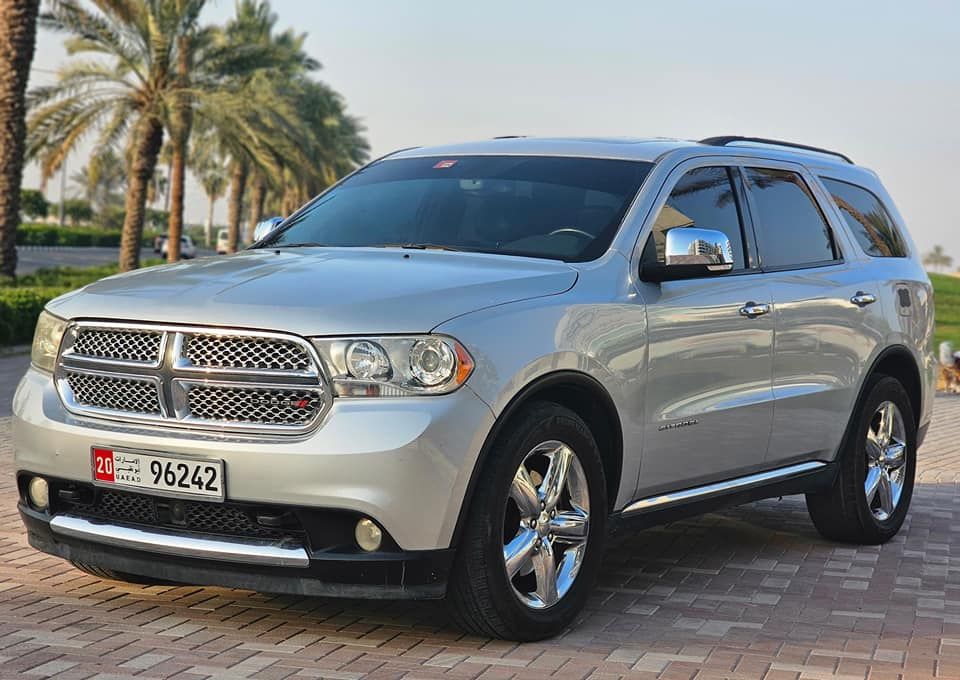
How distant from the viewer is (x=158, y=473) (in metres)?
5.05

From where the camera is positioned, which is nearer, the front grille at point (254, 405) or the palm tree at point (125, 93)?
the front grille at point (254, 405)

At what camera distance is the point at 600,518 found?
5633 millimetres

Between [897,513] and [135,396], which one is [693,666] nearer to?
[135,396]

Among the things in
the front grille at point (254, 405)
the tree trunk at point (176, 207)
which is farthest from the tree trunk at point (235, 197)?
the front grille at point (254, 405)

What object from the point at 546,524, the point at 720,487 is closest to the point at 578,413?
the point at 546,524

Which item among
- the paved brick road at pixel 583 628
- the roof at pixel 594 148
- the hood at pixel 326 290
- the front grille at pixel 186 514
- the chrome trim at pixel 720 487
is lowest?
the paved brick road at pixel 583 628

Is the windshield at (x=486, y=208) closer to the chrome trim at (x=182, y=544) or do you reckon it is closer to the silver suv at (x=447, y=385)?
the silver suv at (x=447, y=385)

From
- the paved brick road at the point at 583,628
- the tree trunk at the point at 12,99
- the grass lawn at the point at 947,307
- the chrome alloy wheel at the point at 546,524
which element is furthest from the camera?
the grass lawn at the point at 947,307

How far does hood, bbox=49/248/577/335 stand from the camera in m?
4.94

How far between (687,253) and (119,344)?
2.27 metres

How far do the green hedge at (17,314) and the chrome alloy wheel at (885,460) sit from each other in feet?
44.9

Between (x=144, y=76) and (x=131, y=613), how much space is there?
1247 inches

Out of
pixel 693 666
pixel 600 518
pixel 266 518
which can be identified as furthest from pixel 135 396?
pixel 693 666

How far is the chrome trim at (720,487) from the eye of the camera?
19.9 feet
